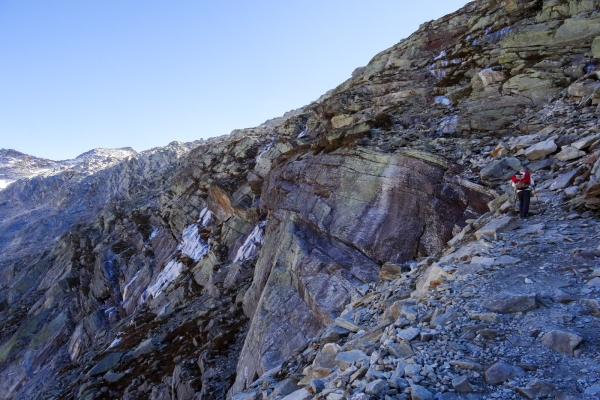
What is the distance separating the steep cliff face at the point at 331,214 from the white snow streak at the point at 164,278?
0.29m

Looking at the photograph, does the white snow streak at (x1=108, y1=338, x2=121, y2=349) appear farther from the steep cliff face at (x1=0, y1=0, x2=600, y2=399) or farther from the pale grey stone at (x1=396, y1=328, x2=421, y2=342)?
the pale grey stone at (x1=396, y1=328, x2=421, y2=342)

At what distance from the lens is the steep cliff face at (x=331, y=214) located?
1869 cm

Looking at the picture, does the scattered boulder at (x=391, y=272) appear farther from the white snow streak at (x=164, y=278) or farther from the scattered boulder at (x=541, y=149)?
the white snow streak at (x=164, y=278)

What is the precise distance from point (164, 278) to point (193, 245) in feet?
16.9

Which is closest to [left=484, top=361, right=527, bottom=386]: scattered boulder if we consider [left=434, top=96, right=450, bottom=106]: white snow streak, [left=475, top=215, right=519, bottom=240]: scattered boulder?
[left=475, top=215, right=519, bottom=240]: scattered boulder

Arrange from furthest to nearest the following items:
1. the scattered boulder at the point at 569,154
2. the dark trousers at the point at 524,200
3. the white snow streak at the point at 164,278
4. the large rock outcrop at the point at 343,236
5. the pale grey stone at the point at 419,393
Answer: the white snow streak at the point at 164,278 < the large rock outcrop at the point at 343,236 < the scattered boulder at the point at 569,154 < the dark trousers at the point at 524,200 < the pale grey stone at the point at 419,393

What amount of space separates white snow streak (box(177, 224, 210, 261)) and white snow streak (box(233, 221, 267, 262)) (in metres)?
7.39

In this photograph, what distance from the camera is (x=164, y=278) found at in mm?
42656

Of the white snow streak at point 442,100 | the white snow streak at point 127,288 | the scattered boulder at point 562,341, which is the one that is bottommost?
the white snow streak at point 127,288

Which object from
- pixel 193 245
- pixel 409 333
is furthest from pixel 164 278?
pixel 409 333

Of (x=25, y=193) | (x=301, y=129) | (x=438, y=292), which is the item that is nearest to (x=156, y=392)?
(x=438, y=292)

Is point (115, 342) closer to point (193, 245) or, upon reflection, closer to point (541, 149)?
point (193, 245)

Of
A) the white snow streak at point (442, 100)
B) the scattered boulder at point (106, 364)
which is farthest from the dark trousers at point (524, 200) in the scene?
the scattered boulder at point (106, 364)

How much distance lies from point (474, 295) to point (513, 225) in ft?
16.9
